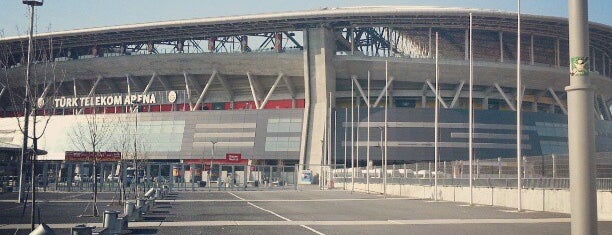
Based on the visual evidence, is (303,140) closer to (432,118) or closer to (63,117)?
(432,118)

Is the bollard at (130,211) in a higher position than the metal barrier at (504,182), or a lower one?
lower

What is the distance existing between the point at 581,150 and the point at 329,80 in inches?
3948

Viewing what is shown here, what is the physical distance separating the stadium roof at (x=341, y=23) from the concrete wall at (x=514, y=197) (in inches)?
1853

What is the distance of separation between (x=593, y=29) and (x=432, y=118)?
27.5 meters

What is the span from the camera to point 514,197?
35.5 meters

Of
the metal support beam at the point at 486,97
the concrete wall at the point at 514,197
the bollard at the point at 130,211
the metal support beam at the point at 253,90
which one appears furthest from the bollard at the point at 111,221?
the metal support beam at the point at 486,97

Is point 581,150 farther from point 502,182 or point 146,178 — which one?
point 146,178

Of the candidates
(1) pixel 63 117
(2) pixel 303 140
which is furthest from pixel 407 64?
(1) pixel 63 117

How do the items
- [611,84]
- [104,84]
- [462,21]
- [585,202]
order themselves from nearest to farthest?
[585,202] < [462,21] < [611,84] < [104,84]

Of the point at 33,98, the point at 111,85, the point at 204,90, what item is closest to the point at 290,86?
the point at 204,90

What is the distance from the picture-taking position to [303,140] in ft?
359

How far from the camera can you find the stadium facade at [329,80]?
102500mm

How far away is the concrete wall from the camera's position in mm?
26409

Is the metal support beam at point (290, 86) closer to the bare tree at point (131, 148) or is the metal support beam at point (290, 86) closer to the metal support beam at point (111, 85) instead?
the bare tree at point (131, 148)
